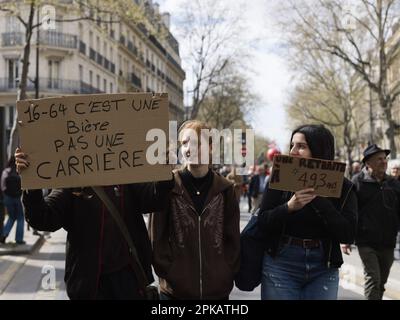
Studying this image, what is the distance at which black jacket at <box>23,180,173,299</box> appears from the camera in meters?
3.20

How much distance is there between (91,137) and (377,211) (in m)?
3.56

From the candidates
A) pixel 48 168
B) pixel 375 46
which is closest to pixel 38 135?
pixel 48 168

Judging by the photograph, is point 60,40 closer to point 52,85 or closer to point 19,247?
point 52,85

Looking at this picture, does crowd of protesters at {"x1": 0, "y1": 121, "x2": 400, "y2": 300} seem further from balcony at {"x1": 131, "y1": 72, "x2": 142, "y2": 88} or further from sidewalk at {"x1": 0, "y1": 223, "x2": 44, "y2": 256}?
balcony at {"x1": 131, "y1": 72, "x2": 142, "y2": 88}

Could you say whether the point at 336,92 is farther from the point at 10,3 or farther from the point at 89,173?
the point at 89,173

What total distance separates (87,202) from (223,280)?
0.86 m

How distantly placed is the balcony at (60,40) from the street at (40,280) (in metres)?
33.3

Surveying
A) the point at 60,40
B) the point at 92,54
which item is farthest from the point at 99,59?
the point at 60,40

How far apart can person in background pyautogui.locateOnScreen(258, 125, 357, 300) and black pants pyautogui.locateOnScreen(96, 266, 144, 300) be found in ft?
2.56

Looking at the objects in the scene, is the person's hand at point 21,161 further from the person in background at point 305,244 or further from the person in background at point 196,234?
the person in background at point 305,244

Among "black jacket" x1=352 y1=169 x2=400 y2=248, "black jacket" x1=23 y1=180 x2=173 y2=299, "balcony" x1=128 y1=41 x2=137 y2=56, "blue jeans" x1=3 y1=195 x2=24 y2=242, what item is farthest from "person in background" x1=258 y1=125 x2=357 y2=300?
"balcony" x1=128 y1=41 x2=137 y2=56

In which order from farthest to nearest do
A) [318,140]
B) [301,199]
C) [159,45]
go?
1. [159,45]
2. [318,140]
3. [301,199]

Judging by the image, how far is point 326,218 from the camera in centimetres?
338

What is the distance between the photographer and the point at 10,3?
14.8 metres
